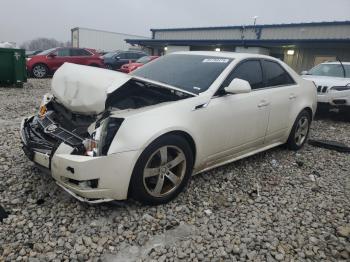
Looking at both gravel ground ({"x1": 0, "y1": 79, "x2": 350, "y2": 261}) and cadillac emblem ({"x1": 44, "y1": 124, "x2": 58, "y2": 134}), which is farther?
cadillac emblem ({"x1": 44, "y1": 124, "x2": 58, "y2": 134})

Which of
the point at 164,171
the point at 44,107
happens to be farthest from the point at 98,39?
the point at 164,171

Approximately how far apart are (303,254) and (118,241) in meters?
1.51

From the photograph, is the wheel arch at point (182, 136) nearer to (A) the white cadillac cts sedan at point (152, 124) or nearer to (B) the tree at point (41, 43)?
(A) the white cadillac cts sedan at point (152, 124)

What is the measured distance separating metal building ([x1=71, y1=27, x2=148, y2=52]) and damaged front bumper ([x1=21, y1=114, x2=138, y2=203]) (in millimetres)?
27025

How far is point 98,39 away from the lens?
97.1 ft

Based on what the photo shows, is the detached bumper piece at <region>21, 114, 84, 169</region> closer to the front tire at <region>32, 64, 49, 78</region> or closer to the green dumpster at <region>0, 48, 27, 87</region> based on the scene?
the green dumpster at <region>0, 48, 27, 87</region>

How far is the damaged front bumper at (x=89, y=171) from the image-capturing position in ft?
8.89

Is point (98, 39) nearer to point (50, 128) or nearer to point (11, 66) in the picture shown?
point (11, 66)

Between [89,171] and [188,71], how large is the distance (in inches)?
73.2

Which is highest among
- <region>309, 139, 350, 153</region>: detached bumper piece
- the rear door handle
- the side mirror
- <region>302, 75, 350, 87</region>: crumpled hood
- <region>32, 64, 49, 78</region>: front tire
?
the side mirror

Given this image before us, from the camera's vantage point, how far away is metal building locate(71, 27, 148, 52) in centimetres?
2803

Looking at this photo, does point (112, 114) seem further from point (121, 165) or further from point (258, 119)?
point (258, 119)

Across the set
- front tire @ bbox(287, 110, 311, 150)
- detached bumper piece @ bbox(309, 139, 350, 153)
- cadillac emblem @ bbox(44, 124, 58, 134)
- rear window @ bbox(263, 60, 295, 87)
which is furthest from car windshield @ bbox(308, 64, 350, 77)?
cadillac emblem @ bbox(44, 124, 58, 134)

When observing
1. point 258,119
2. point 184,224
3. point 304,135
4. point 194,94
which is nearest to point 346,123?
point 304,135
